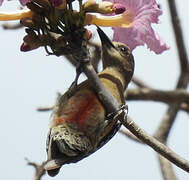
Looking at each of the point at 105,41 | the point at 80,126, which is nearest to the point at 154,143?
the point at 80,126

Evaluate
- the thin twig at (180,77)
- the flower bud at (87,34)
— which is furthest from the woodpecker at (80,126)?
the thin twig at (180,77)

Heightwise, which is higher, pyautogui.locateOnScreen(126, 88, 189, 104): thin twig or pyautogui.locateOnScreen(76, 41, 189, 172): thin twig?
pyautogui.locateOnScreen(76, 41, 189, 172): thin twig

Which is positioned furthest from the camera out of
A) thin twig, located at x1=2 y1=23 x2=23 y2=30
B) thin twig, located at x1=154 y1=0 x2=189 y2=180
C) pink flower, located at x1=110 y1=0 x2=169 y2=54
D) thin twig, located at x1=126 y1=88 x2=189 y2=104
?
thin twig, located at x1=2 y1=23 x2=23 y2=30

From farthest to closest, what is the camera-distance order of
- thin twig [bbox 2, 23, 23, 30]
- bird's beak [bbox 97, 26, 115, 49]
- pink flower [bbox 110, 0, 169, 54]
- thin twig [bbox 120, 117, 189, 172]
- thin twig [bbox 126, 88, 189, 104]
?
1. thin twig [bbox 2, 23, 23, 30]
2. thin twig [bbox 126, 88, 189, 104]
3. bird's beak [bbox 97, 26, 115, 49]
4. pink flower [bbox 110, 0, 169, 54]
5. thin twig [bbox 120, 117, 189, 172]

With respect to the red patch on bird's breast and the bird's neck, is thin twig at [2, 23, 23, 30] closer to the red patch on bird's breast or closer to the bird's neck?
the bird's neck

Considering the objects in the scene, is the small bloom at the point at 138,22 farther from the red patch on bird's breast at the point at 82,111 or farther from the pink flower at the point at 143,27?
the red patch on bird's breast at the point at 82,111

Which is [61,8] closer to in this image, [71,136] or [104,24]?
[104,24]

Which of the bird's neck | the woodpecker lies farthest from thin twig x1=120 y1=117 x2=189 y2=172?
the bird's neck

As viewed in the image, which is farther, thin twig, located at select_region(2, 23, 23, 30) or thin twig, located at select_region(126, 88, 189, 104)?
thin twig, located at select_region(2, 23, 23, 30)
